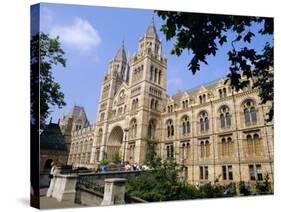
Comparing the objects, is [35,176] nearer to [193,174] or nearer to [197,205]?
[197,205]

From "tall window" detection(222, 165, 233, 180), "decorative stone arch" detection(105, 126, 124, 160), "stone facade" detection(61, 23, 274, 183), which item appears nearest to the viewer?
"stone facade" detection(61, 23, 274, 183)

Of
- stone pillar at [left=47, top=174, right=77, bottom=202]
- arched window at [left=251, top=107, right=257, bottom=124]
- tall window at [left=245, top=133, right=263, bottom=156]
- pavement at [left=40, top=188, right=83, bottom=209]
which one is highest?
arched window at [left=251, top=107, right=257, bottom=124]

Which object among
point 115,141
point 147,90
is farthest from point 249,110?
point 115,141

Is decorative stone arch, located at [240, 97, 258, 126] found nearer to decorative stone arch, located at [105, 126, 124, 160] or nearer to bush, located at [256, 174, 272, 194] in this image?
bush, located at [256, 174, 272, 194]

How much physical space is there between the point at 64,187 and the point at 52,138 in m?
2.21

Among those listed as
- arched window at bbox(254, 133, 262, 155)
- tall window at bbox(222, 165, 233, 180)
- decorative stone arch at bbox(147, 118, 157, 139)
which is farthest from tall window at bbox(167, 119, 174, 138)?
arched window at bbox(254, 133, 262, 155)

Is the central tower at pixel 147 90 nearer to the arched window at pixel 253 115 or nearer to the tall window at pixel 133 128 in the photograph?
the tall window at pixel 133 128

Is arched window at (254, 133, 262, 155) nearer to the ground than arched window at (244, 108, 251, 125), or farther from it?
nearer to the ground

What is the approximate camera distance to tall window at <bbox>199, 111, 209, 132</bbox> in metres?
20.5

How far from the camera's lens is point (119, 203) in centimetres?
1068

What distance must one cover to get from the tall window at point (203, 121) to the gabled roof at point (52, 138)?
11.6 meters

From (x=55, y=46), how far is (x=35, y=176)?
5312 millimetres

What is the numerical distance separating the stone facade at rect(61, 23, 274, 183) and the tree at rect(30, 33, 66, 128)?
3.22 meters
